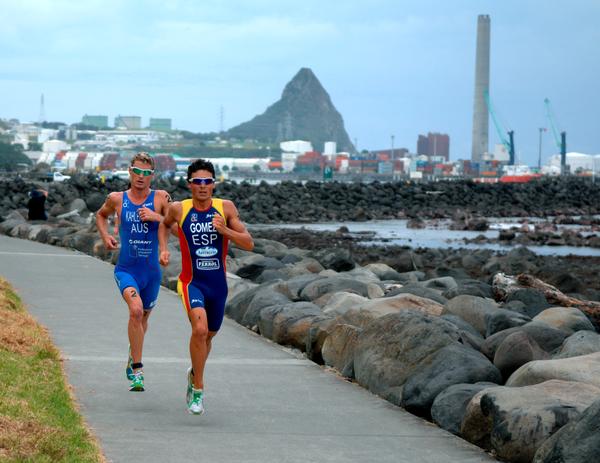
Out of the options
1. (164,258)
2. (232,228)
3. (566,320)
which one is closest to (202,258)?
(232,228)

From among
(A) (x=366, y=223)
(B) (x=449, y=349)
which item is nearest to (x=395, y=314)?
(B) (x=449, y=349)

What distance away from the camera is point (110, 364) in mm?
9180

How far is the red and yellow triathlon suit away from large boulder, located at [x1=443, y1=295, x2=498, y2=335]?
427 centimetres

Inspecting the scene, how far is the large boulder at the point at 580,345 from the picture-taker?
890cm

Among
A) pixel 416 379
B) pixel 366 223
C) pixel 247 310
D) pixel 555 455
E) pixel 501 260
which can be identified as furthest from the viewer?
pixel 366 223

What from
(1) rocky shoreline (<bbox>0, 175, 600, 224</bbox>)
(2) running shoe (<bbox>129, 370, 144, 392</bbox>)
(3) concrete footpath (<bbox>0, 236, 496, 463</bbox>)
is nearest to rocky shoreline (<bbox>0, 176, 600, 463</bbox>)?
(3) concrete footpath (<bbox>0, 236, 496, 463</bbox>)

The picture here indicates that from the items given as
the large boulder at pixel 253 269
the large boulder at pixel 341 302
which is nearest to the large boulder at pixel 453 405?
the large boulder at pixel 341 302

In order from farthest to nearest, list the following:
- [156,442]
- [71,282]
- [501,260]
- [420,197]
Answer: [420,197] → [501,260] → [71,282] → [156,442]

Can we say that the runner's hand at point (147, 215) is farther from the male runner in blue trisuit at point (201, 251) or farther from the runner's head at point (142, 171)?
the male runner in blue trisuit at point (201, 251)

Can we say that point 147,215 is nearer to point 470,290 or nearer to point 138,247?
point 138,247

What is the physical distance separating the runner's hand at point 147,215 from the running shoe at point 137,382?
102 centimetres

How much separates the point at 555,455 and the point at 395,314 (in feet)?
10.7

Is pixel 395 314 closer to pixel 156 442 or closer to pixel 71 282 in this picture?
pixel 156 442

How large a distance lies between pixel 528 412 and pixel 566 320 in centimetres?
499
